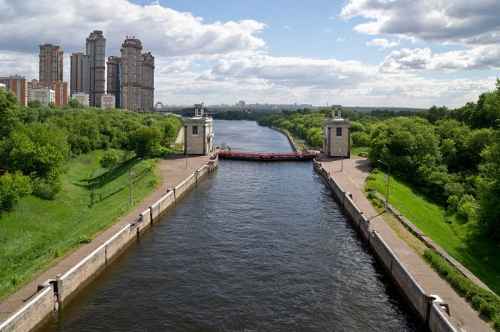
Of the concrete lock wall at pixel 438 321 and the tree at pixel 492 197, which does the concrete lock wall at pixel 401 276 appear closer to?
the concrete lock wall at pixel 438 321

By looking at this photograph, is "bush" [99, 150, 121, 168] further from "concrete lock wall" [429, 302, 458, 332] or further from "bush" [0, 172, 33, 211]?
"concrete lock wall" [429, 302, 458, 332]

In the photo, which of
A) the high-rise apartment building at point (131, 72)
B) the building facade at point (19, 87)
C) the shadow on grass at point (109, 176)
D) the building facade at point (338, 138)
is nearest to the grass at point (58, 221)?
the shadow on grass at point (109, 176)

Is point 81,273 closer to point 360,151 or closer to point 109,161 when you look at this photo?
point 109,161

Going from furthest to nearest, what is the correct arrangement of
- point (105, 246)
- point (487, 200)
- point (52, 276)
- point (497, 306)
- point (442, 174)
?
1. point (442, 174)
2. point (487, 200)
3. point (105, 246)
4. point (52, 276)
5. point (497, 306)

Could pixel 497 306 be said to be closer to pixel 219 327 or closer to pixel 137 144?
pixel 219 327

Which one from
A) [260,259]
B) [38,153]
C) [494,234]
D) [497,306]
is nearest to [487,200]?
[494,234]

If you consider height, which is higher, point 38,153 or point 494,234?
point 38,153
